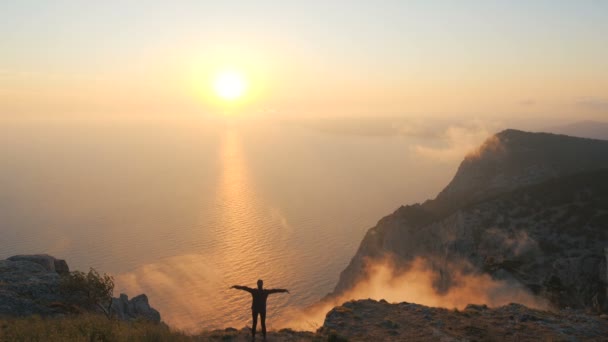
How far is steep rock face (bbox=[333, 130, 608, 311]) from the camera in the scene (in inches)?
1751

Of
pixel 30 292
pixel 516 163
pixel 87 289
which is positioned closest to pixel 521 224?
pixel 516 163

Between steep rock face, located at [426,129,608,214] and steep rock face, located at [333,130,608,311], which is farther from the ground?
steep rock face, located at [426,129,608,214]

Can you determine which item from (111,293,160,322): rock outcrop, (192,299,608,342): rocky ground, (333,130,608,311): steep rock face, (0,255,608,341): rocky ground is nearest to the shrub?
(0,255,608,341): rocky ground

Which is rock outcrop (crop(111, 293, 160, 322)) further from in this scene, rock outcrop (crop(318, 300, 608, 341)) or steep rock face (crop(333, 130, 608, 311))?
steep rock face (crop(333, 130, 608, 311))

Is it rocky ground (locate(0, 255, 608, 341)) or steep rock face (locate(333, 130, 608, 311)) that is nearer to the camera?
rocky ground (locate(0, 255, 608, 341))

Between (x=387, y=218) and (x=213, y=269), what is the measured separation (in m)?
88.2

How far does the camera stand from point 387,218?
8200 cm

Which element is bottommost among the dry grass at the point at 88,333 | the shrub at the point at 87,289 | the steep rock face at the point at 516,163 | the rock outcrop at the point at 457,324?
the rock outcrop at the point at 457,324

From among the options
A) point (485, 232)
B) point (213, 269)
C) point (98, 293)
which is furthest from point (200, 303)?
point (98, 293)

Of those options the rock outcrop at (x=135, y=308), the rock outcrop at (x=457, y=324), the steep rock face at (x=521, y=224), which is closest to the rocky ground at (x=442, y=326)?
the rock outcrop at (x=457, y=324)

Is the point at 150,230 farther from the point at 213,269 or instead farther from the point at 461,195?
the point at 461,195

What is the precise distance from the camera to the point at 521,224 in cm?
5519

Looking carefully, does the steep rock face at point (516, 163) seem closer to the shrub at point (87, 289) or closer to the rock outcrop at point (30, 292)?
the shrub at point (87, 289)

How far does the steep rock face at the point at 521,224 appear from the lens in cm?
4447
